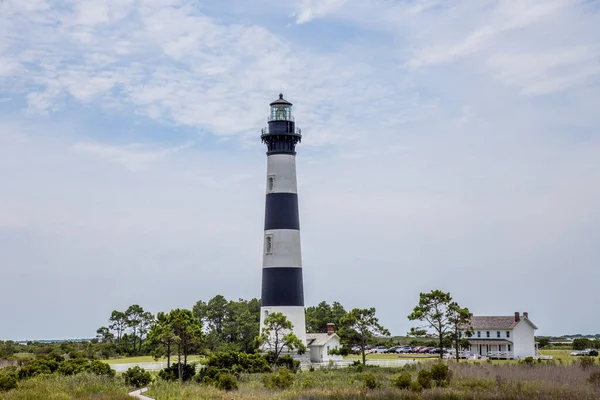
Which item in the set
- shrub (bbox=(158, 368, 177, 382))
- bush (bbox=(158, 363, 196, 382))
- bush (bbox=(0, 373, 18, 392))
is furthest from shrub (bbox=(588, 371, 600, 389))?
bush (bbox=(0, 373, 18, 392))

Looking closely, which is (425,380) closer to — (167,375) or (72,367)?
(167,375)

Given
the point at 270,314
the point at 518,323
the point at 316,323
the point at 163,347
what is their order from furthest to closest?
1. the point at 316,323
2. the point at 518,323
3. the point at 270,314
4. the point at 163,347

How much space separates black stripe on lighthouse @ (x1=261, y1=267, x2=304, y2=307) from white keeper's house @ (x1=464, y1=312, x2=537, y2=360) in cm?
2734

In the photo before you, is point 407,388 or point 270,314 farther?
point 270,314

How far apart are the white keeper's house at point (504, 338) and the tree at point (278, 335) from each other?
27136mm

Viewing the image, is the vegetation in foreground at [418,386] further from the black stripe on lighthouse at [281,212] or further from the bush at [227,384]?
the black stripe on lighthouse at [281,212]

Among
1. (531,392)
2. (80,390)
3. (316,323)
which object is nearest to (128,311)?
(316,323)

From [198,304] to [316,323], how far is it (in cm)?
1548

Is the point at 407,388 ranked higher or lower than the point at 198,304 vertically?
lower

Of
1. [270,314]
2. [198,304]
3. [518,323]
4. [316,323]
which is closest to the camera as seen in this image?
[270,314]

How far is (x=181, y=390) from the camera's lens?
3556 centimetres

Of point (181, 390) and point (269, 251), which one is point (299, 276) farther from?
point (181, 390)

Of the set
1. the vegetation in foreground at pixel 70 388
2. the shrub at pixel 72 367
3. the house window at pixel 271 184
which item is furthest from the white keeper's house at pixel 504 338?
the vegetation in foreground at pixel 70 388

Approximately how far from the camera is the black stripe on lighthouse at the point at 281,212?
56406mm
